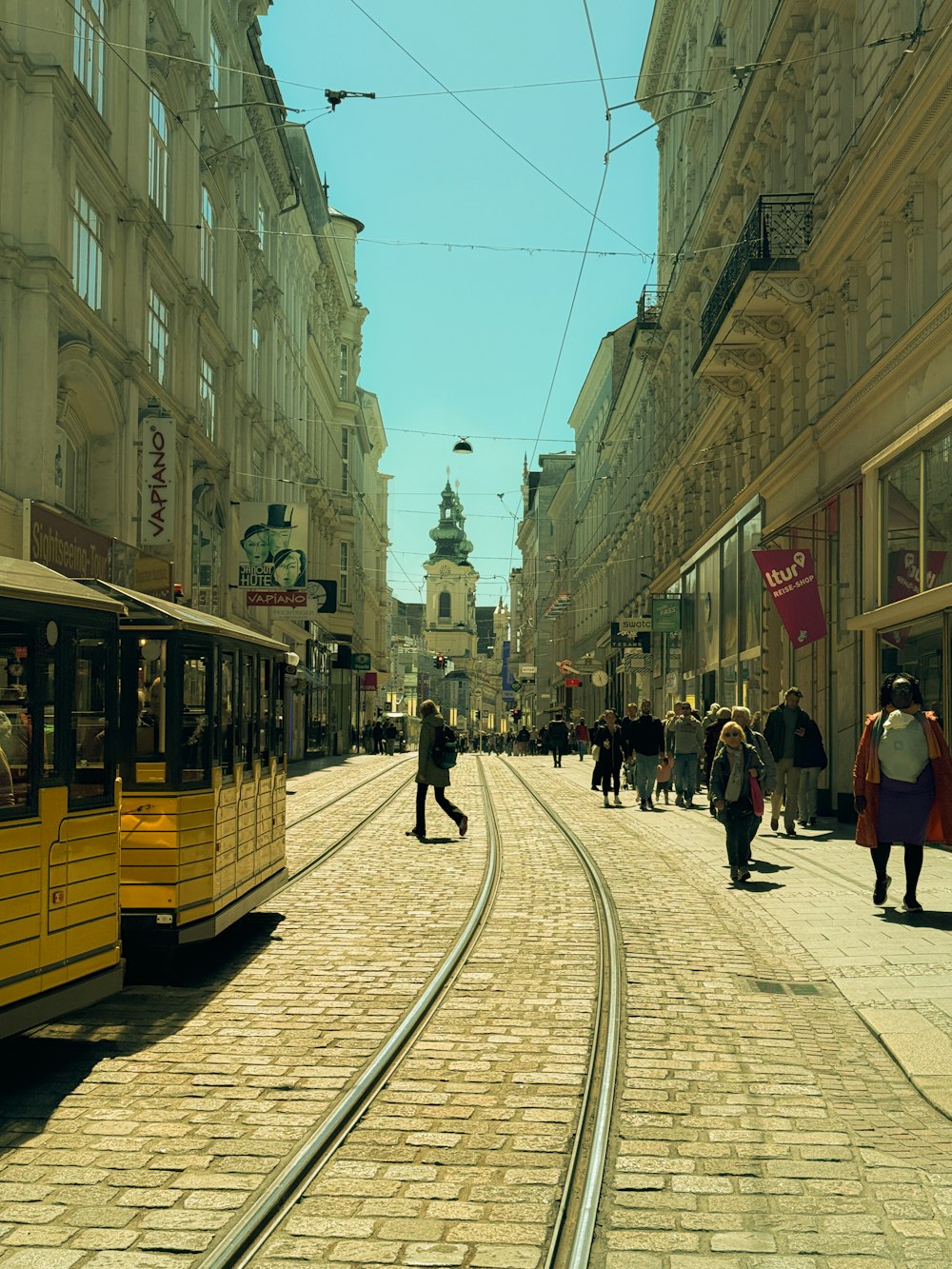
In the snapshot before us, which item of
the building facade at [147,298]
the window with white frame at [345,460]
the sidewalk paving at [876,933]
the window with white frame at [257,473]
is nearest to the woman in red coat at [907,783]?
the sidewalk paving at [876,933]

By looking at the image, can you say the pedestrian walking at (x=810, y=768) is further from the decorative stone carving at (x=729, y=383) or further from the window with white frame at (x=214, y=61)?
the window with white frame at (x=214, y=61)

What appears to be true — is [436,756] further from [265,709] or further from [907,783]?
[907,783]

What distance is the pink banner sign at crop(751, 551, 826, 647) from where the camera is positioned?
22.0 metres

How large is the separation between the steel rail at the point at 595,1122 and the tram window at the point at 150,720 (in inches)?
119

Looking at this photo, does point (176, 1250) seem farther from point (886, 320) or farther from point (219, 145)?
point (219, 145)

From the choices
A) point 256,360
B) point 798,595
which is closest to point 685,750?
point 798,595

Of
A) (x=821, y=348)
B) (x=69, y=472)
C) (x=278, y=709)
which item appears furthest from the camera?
(x=69, y=472)

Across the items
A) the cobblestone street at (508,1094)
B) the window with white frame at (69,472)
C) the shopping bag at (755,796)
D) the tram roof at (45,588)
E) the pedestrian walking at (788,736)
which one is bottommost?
the cobblestone street at (508,1094)

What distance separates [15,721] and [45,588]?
2.23 ft

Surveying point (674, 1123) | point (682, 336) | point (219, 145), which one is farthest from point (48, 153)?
point (682, 336)

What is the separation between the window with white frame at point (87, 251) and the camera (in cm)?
2325

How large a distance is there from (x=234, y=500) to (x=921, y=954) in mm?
30902

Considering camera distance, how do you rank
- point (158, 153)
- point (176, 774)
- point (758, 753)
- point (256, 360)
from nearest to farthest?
point (176, 774), point (758, 753), point (158, 153), point (256, 360)

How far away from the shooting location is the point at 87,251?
78.9 ft
